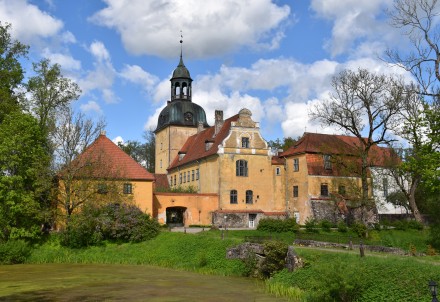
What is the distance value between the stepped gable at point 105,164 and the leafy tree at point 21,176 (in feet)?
7.54

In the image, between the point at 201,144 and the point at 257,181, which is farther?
the point at 201,144

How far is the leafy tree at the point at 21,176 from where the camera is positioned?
27906 mm

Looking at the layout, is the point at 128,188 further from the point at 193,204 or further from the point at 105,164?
the point at 193,204

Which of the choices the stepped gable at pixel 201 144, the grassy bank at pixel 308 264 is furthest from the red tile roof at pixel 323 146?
the grassy bank at pixel 308 264

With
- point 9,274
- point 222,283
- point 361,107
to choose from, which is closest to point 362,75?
point 361,107

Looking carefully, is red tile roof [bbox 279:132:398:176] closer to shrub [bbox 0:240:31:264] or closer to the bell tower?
the bell tower

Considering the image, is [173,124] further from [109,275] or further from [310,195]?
[109,275]

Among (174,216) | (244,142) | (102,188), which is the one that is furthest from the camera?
(174,216)

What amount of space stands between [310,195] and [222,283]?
909 inches

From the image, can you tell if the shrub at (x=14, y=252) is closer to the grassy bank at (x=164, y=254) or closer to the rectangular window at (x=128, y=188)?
the grassy bank at (x=164, y=254)

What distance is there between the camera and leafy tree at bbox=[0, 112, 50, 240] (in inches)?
1099

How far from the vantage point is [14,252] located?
26.8m

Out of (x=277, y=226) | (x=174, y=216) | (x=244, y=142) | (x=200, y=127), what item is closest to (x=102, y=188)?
(x=277, y=226)

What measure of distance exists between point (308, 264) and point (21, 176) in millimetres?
19100
